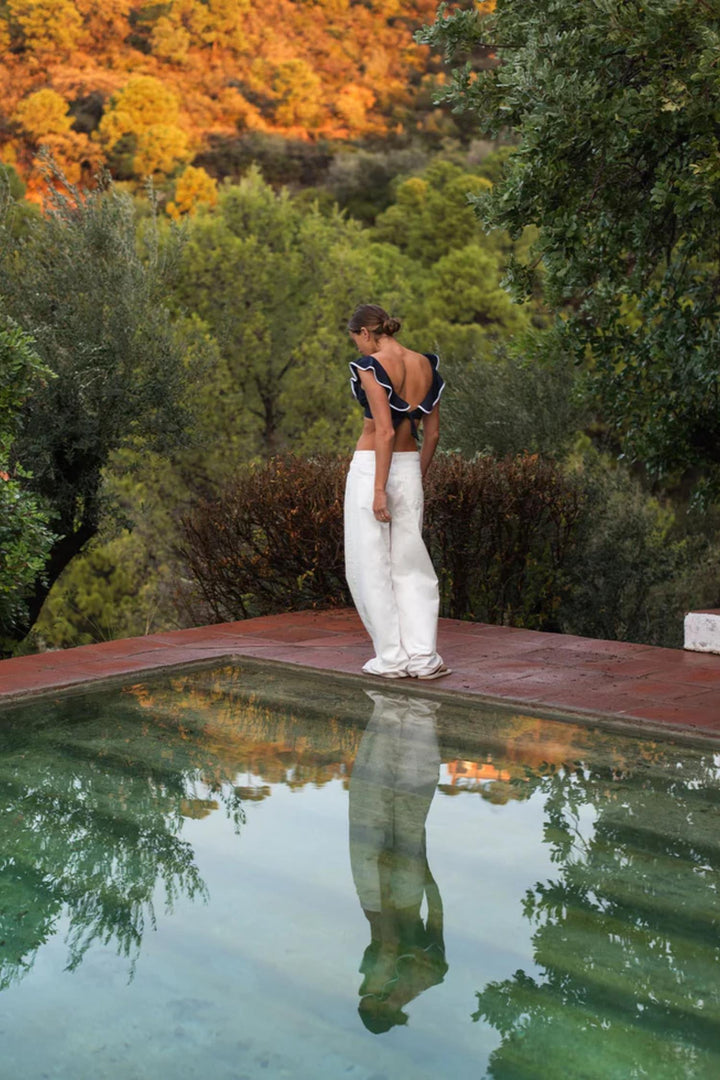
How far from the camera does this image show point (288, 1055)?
247 cm

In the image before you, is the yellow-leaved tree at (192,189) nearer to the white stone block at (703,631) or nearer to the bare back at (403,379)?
the white stone block at (703,631)

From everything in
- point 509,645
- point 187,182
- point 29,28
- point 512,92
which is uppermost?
point 29,28

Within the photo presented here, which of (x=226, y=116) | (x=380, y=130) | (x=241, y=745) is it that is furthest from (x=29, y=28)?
(x=241, y=745)

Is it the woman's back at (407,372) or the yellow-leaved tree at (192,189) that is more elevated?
the yellow-leaved tree at (192,189)

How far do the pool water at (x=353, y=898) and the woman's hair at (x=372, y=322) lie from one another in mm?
1770

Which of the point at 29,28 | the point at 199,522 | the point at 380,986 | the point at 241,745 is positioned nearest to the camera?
the point at 380,986

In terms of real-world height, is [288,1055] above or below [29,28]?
below

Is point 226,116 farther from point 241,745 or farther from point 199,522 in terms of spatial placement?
point 241,745

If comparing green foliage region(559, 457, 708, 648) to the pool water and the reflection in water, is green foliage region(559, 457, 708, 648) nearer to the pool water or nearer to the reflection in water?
the reflection in water

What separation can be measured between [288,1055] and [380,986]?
36cm

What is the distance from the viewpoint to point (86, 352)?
10.8 meters

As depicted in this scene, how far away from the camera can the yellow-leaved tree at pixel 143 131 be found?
4500 centimetres

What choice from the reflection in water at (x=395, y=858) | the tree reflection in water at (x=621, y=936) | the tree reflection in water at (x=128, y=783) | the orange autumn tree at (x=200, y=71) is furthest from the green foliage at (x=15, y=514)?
the orange autumn tree at (x=200, y=71)

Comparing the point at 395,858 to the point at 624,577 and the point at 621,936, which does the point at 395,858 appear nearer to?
the point at 621,936
